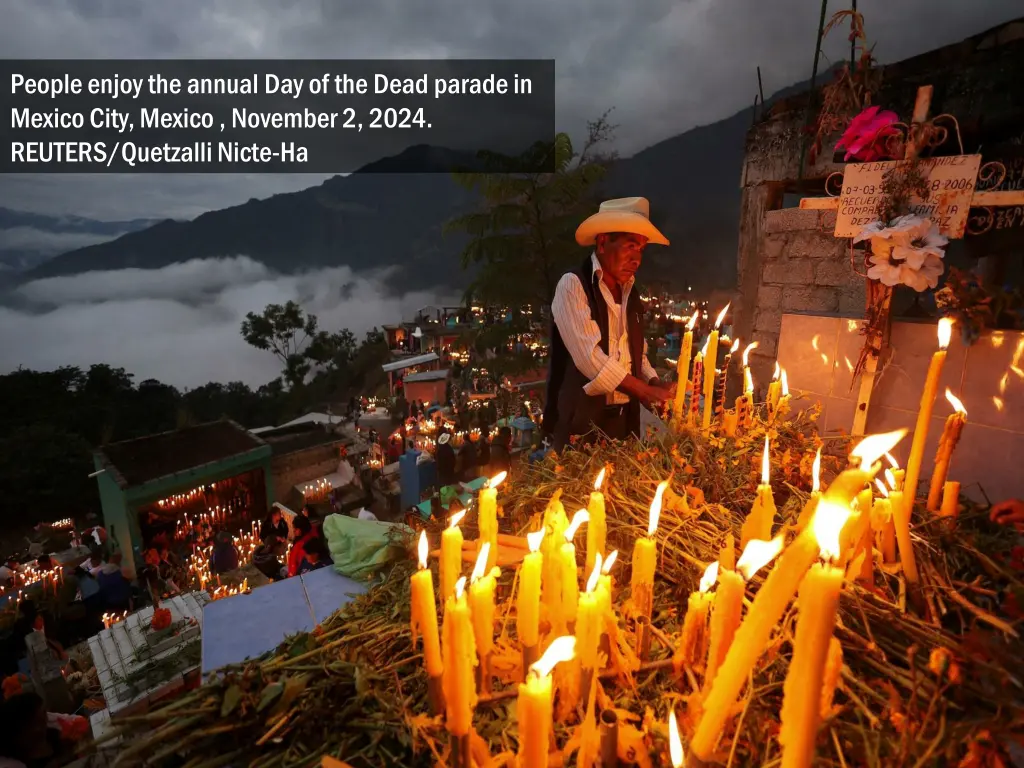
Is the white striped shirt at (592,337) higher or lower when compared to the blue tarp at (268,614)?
higher

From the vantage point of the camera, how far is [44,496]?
23.4 meters

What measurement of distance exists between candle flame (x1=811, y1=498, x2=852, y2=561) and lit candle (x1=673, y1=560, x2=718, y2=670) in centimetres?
35

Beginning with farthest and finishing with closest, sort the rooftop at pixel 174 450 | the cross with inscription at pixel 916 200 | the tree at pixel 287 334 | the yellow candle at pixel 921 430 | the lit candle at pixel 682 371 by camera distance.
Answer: the tree at pixel 287 334 < the rooftop at pixel 174 450 < the lit candle at pixel 682 371 < the cross with inscription at pixel 916 200 < the yellow candle at pixel 921 430

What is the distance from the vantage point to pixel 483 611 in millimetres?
1057

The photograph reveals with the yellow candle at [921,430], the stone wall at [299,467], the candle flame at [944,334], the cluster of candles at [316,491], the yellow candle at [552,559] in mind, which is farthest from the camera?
the cluster of candles at [316,491]

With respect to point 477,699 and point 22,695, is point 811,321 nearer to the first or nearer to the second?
point 477,699

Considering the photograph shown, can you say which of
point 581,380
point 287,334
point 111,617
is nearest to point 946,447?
point 581,380

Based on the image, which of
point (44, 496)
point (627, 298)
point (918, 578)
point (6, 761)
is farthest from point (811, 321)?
point (44, 496)

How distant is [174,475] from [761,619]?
18042 mm

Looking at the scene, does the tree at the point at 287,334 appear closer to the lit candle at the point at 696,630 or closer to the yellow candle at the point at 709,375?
the yellow candle at the point at 709,375

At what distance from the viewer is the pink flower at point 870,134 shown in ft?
8.71

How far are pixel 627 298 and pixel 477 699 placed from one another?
3286 millimetres

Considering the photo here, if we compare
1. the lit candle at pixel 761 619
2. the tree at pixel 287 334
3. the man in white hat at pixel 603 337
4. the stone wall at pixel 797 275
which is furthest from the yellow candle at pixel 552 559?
the tree at pixel 287 334

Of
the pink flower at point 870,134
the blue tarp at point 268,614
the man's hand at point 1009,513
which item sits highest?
the pink flower at point 870,134
